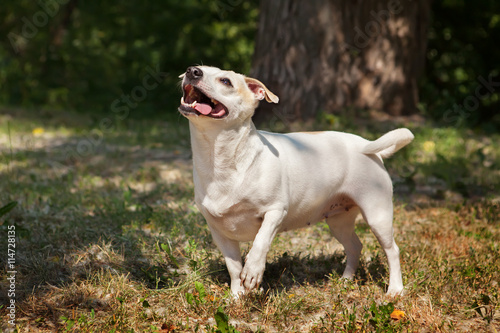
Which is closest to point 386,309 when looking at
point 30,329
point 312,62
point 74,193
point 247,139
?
point 247,139

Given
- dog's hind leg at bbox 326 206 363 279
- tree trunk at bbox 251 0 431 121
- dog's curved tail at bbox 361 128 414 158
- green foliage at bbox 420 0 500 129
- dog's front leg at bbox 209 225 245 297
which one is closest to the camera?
dog's front leg at bbox 209 225 245 297

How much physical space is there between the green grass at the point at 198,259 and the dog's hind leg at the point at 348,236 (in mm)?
124

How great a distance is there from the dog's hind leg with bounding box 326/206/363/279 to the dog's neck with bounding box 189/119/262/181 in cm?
98

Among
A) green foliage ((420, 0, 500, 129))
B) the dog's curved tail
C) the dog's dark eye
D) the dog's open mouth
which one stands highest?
the dog's dark eye

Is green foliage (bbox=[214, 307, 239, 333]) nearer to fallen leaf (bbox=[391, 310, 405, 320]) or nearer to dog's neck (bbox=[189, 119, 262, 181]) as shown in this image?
dog's neck (bbox=[189, 119, 262, 181])

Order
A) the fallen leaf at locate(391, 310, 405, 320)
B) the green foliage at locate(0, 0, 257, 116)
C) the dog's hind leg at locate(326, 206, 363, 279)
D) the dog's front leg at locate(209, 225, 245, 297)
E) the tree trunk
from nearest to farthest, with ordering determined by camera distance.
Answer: the fallen leaf at locate(391, 310, 405, 320), the dog's front leg at locate(209, 225, 245, 297), the dog's hind leg at locate(326, 206, 363, 279), the tree trunk, the green foliage at locate(0, 0, 257, 116)

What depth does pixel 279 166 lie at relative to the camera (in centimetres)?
304

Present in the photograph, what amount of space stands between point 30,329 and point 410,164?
4.89m

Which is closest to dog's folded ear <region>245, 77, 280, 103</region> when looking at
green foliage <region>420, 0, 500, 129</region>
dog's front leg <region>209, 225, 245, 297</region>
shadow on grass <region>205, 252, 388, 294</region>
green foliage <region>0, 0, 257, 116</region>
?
dog's front leg <region>209, 225, 245, 297</region>

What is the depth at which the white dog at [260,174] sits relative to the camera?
2.88m

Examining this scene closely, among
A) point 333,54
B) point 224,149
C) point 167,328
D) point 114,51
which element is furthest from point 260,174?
point 114,51

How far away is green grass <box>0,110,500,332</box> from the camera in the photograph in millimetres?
2947

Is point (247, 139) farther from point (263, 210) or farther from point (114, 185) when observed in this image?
point (114, 185)

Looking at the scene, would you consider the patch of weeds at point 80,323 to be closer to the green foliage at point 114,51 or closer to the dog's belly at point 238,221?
the dog's belly at point 238,221
